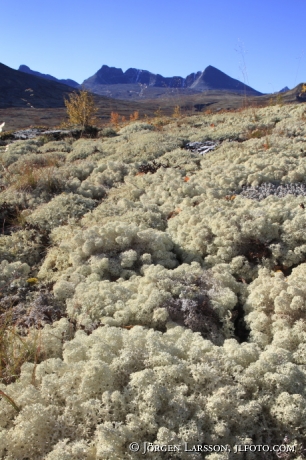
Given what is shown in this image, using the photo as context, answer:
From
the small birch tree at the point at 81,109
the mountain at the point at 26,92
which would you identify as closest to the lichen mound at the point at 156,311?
the small birch tree at the point at 81,109

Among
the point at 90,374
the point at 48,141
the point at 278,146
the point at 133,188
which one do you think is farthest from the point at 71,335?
the point at 48,141

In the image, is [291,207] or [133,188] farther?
[133,188]

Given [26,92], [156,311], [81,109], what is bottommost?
[156,311]

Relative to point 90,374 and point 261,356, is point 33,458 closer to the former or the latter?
point 90,374

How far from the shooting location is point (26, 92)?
9300cm

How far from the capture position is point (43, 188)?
24.9 feet

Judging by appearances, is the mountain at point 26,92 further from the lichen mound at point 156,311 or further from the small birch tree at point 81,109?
the lichen mound at point 156,311

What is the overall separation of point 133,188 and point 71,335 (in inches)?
164

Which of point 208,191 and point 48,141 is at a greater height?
point 48,141

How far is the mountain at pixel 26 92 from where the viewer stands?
8388 cm

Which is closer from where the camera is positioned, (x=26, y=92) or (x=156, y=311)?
(x=156, y=311)

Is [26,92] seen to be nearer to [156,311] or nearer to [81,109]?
[81,109]

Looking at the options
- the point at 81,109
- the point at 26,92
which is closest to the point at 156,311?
the point at 81,109

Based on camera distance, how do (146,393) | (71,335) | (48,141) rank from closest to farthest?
(146,393) → (71,335) → (48,141)
